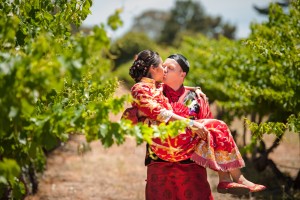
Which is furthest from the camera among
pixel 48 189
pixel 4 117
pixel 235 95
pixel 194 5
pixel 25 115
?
pixel 194 5

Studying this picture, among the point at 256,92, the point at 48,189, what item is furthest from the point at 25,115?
the point at 48,189

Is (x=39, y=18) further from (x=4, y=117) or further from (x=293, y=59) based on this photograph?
(x=293, y=59)

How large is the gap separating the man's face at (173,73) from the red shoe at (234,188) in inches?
44.9

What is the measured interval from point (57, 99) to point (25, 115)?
1.14 meters

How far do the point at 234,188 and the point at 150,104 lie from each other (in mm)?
1083

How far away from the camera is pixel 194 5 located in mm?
58969

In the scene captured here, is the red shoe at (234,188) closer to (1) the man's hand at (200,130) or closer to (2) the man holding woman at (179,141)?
(2) the man holding woman at (179,141)

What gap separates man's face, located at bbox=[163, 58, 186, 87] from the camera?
398cm

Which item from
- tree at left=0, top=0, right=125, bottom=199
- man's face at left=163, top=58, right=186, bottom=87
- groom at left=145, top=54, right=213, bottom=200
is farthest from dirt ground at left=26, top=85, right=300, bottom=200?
tree at left=0, top=0, right=125, bottom=199

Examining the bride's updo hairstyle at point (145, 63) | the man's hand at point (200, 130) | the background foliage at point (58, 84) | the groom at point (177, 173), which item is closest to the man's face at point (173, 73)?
the groom at point (177, 173)

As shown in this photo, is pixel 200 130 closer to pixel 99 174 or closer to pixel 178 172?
pixel 178 172

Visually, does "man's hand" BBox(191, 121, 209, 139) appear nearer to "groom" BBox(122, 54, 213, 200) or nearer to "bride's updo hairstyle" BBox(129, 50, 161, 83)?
"groom" BBox(122, 54, 213, 200)

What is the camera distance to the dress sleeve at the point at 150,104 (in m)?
3.46

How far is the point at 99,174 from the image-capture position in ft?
33.5
